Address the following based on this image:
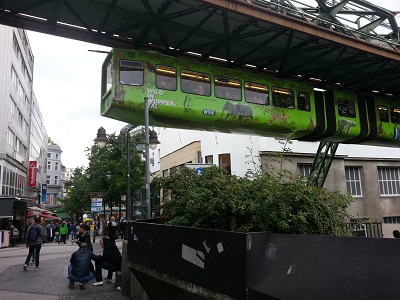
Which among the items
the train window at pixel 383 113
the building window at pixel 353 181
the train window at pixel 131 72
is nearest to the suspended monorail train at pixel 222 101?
the train window at pixel 131 72

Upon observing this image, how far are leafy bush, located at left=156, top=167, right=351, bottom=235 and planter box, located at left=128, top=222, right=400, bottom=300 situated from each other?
67cm

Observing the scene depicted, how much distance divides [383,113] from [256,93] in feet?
29.9

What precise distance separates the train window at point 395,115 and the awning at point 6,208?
25819 mm

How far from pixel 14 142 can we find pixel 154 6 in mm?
32476

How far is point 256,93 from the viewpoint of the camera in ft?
48.3

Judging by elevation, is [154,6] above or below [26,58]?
below

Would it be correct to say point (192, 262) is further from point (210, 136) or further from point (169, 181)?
point (210, 136)

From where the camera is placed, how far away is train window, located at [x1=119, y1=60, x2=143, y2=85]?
11.9 m

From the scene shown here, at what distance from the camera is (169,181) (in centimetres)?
768

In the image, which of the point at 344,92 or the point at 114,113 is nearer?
the point at 114,113

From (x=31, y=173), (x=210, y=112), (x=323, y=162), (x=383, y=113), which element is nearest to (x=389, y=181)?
(x=383, y=113)

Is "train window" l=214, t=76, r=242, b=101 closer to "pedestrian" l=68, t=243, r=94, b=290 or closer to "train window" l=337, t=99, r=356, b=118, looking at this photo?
"train window" l=337, t=99, r=356, b=118

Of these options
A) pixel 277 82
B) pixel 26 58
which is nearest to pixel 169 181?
pixel 277 82

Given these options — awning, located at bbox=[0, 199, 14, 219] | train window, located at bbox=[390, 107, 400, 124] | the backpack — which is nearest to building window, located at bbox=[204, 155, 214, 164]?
train window, located at bbox=[390, 107, 400, 124]
